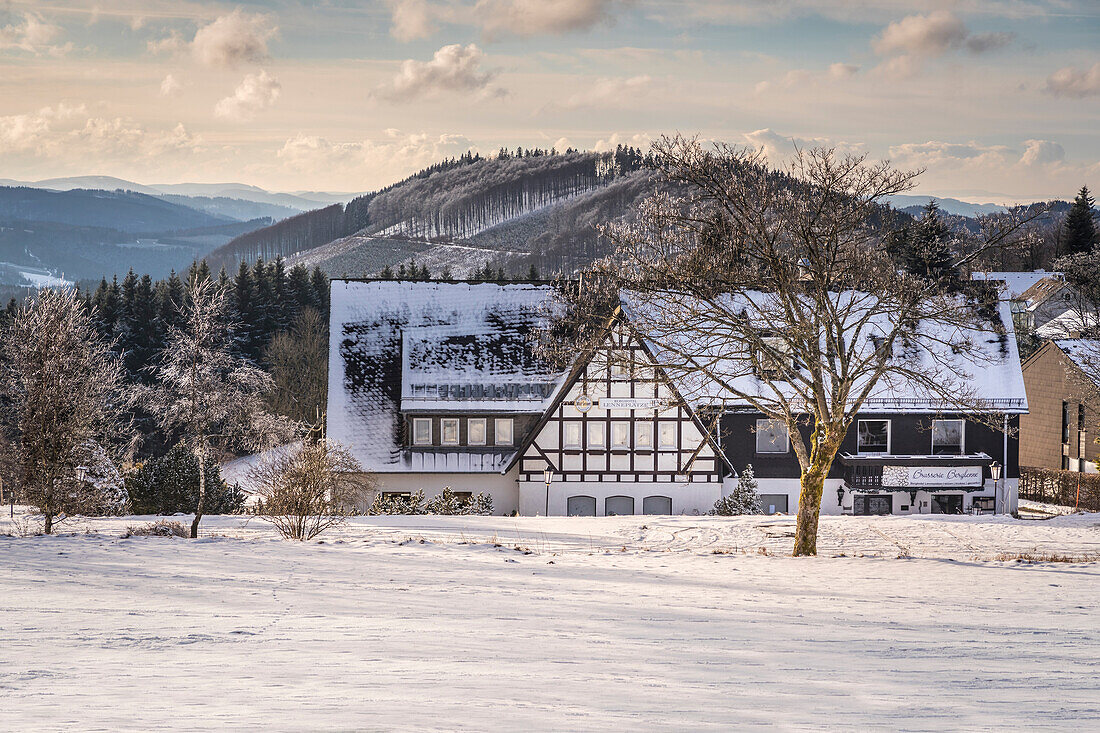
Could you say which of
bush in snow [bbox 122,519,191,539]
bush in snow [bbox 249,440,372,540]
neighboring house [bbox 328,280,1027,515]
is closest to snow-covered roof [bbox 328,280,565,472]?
neighboring house [bbox 328,280,1027,515]

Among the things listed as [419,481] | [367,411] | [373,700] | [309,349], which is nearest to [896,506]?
[419,481]

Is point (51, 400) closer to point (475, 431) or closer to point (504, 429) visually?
point (475, 431)

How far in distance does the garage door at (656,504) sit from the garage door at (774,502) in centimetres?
379

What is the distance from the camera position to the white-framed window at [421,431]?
3209cm

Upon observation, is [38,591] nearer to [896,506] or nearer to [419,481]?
[419,481]

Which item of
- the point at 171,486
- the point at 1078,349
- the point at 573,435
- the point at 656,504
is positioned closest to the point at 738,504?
the point at 656,504

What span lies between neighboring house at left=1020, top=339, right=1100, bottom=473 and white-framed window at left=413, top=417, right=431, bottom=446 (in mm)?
28297

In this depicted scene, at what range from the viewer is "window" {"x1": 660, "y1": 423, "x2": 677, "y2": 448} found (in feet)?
105

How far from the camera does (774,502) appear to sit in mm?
33250

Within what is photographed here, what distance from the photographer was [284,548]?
55.1 ft

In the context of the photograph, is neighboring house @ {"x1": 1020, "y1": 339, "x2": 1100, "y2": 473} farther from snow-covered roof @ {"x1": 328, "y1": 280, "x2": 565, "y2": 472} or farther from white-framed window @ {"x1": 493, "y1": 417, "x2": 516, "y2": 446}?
white-framed window @ {"x1": 493, "y1": 417, "x2": 516, "y2": 446}

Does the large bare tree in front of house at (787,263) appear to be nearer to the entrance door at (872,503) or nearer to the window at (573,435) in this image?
the window at (573,435)

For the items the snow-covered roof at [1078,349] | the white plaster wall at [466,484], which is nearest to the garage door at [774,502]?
the white plaster wall at [466,484]

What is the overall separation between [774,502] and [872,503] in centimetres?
399
